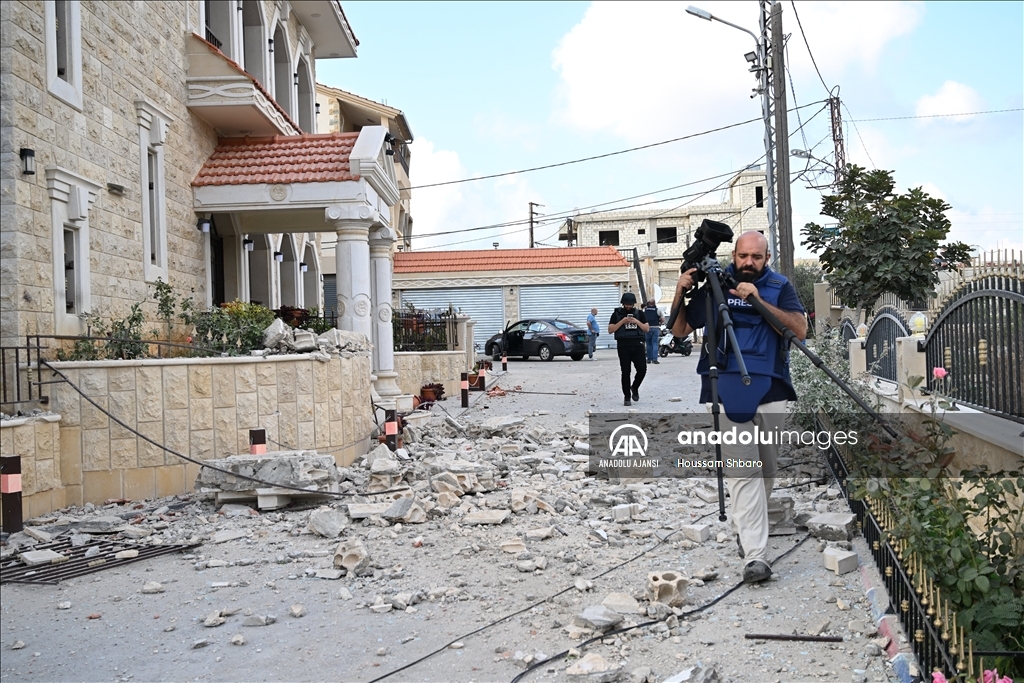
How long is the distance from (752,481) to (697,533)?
48.8 inches

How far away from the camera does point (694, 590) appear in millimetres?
5238

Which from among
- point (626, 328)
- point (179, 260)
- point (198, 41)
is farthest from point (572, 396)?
point (198, 41)

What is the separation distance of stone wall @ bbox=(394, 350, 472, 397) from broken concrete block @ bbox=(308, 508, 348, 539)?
9700mm

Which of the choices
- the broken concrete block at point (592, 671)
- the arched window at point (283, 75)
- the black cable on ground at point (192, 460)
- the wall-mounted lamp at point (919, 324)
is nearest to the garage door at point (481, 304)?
the arched window at point (283, 75)

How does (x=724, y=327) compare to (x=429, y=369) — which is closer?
(x=724, y=327)

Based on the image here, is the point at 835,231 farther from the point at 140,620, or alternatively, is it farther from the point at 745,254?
the point at 140,620

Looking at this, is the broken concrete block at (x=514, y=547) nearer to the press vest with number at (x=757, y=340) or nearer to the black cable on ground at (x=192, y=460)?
the press vest with number at (x=757, y=340)

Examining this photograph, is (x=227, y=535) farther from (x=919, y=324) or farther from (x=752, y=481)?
(x=919, y=324)

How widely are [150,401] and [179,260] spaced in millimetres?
4723

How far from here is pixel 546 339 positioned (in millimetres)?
28812

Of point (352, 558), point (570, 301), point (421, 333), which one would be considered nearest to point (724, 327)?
point (352, 558)

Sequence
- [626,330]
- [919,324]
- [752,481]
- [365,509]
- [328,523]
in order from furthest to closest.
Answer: [626,330], [919,324], [365,509], [328,523], [752,481]

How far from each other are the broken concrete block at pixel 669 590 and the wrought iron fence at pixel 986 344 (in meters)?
2.30

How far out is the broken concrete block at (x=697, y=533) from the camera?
6195mm
